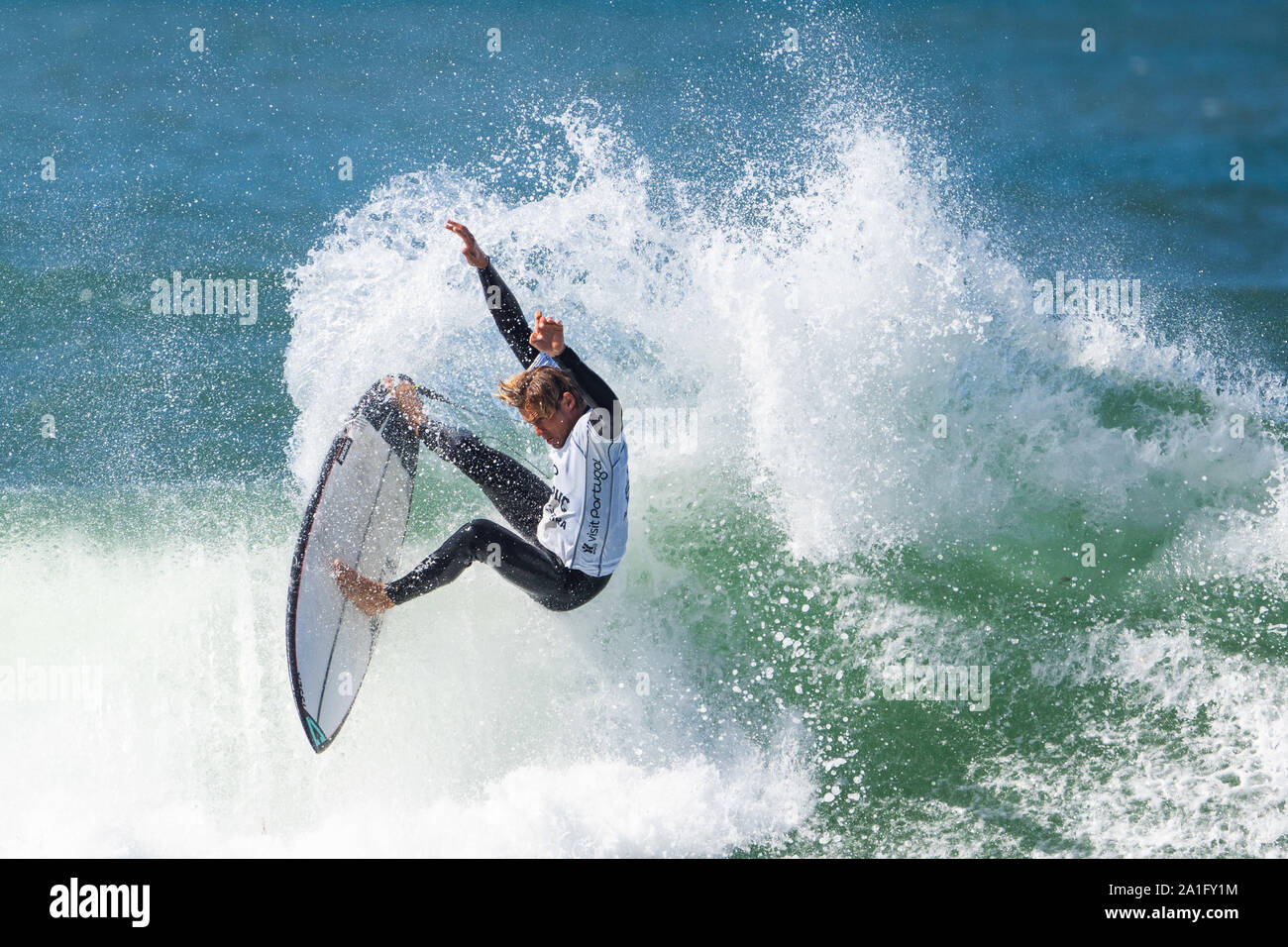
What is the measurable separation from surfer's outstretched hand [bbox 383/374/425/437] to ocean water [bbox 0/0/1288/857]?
0.94 m

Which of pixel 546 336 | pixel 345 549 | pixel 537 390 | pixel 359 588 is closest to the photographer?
pixel 537 390

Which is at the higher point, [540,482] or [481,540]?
[540,482]

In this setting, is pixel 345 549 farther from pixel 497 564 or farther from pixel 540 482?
pixel 540 482

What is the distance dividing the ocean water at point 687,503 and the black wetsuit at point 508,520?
0.87 metres

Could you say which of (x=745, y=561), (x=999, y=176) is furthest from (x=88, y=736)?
(x=999, y=176)

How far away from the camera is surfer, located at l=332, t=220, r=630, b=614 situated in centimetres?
532

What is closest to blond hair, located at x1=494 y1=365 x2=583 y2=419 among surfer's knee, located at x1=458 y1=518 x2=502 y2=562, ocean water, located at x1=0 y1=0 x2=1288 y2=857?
surfer's knee, located at x1=458 y1=518 x2=502 y2=562

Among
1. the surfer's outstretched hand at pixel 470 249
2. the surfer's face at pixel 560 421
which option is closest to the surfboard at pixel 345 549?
the surfer's outstretched hand at pixel 470 249

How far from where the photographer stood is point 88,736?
6730 mm

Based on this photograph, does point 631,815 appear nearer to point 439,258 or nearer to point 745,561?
point 745,561

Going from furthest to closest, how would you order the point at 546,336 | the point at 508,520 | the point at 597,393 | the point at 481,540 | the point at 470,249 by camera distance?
the point at 508,520 → the point at 481,540 → the point at 470,249 → the point at 597,393 → the point at 546,336

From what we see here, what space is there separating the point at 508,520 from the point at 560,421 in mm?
1141

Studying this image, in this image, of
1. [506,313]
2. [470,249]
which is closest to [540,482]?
[506,313]

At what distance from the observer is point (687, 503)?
7410mm
